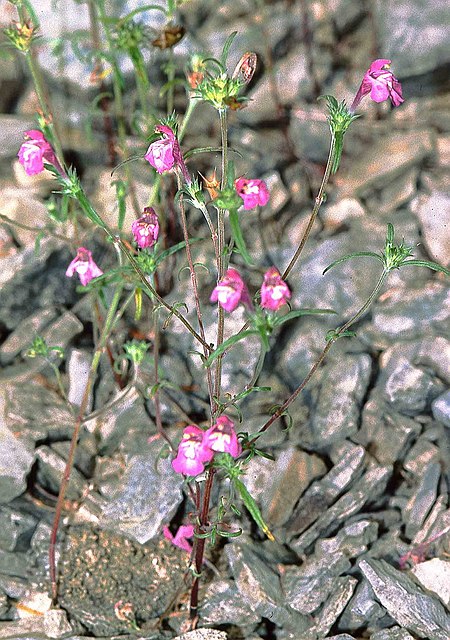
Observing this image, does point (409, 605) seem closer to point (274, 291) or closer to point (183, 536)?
point (183, 536)

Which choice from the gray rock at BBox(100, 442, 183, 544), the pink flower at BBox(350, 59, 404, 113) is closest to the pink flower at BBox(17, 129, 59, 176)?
the pink flower at BBox(350, 59, 404, 113)

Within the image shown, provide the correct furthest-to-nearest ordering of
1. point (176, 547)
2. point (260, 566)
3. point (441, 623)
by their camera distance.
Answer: point (176, 547), point (260, 566), point (441, 623)

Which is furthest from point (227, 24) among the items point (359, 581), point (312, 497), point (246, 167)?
point (359, 581)

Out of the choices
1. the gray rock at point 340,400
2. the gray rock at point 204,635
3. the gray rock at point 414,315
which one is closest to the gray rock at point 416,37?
the gray rock at point 414,315

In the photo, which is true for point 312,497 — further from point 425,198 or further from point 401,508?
point 425,198

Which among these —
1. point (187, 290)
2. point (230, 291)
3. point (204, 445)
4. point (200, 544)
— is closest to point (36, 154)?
point (230, 291)

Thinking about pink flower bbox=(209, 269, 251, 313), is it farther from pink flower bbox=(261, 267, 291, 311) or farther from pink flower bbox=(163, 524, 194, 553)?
pink flower bbox=(163, 524, 194, 553)

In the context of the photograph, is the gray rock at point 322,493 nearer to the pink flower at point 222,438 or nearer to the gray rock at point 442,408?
the gray rock at point 442,408
